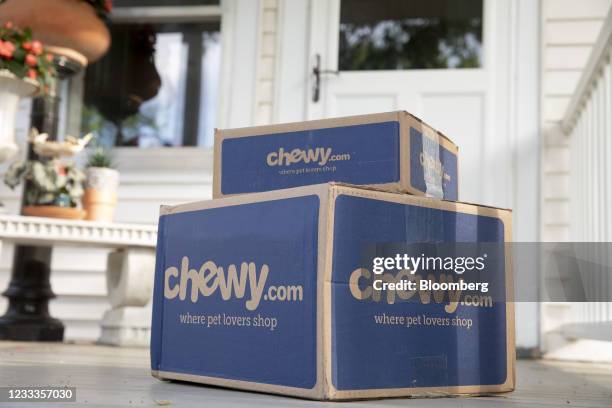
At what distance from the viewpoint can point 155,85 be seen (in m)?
3.82

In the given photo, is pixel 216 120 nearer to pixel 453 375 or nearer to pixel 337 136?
pixel 337 136

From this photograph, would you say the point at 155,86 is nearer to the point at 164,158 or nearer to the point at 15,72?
the point at 164,158

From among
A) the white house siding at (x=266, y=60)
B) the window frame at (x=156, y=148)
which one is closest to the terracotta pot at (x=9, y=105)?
the window frame at (x=156, y=148)

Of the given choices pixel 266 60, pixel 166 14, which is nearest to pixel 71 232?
pixel 266 60

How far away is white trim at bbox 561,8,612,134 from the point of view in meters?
2.21

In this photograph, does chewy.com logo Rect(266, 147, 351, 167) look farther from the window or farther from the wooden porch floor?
the window

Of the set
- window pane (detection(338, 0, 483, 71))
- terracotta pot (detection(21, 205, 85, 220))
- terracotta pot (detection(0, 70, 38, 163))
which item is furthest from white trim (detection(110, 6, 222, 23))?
terracotta pot (detection(21, 205, 85, 220))

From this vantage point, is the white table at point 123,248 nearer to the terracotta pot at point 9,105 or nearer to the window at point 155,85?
the terracotta pot at point 9,105

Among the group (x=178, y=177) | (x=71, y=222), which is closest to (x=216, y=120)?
(x=178, y=177)

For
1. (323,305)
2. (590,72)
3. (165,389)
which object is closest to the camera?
(323,305)

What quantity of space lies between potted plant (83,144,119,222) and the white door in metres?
0.94

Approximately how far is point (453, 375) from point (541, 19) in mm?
2409

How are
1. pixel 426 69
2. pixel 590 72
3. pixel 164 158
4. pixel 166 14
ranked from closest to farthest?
pixel 590 72, pixel 426 69, pixel 164 158, pixel 166 14

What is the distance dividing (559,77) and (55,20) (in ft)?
6.97
